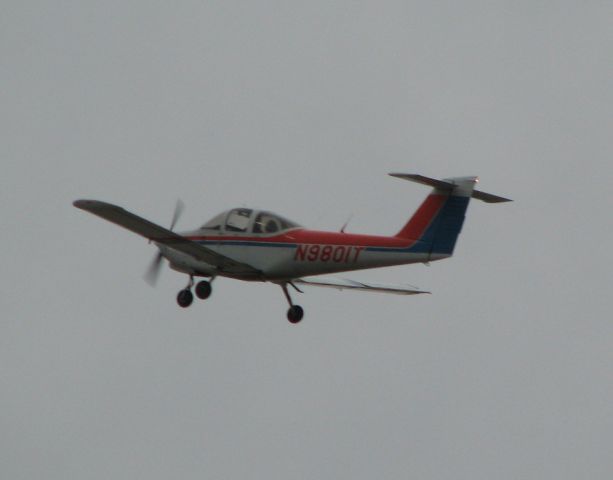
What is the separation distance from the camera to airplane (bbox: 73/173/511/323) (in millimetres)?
42969

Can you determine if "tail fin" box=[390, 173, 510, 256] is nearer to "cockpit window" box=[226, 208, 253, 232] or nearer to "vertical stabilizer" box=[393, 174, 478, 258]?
"vertical stabilizer" box=[393, 174, 478, 258]

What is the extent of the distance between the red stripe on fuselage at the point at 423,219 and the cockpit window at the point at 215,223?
4363 mm

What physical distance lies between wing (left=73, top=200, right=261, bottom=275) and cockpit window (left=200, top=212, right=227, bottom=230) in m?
1.07

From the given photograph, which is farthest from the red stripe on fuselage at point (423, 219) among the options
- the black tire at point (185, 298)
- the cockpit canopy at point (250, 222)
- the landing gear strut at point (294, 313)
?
the black tire at point (185, 298)

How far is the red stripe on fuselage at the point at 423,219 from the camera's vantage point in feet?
141

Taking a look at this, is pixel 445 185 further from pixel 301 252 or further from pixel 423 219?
pixel 301 252

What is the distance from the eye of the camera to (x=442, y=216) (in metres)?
43.0

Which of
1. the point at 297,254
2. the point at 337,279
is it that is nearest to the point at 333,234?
the point at 297,254

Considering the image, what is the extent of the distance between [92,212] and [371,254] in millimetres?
5746

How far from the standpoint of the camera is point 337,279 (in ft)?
157

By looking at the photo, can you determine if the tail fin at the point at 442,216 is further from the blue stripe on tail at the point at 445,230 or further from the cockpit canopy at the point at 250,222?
the cockpit canopy at the point at 250,222

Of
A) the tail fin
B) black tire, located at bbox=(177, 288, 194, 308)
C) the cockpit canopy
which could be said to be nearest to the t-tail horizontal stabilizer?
the tail fin

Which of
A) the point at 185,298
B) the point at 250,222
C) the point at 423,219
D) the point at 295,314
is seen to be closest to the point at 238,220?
the point at 250,222

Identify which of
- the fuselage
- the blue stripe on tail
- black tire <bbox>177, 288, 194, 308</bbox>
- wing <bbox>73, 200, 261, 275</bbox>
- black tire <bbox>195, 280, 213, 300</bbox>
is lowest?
black tire <bbox>177, 288, 194, 308</bbox>
